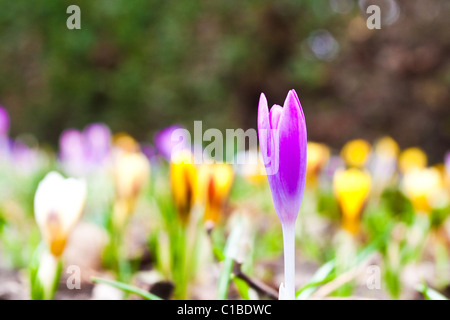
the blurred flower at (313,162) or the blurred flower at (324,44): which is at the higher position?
the blurred flower at (324,44)

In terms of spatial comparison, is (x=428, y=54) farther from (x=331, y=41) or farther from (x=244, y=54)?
(x=244, y=54)

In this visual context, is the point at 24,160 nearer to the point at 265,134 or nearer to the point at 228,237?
the point at 228,237

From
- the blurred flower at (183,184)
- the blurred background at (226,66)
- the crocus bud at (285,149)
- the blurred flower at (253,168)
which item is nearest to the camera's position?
the crocus bud at (285,149)

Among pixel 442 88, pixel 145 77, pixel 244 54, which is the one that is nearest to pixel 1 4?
pixel 145 77

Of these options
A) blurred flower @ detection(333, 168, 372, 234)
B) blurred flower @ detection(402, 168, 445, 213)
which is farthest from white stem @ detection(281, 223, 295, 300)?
blurred flower @ detection(402, 168, 445, 213)

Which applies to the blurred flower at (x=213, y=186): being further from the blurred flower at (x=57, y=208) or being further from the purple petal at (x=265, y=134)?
the purple petal at (x=265, y=134)

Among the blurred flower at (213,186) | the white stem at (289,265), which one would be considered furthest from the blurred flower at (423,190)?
the white stem at (289,265)

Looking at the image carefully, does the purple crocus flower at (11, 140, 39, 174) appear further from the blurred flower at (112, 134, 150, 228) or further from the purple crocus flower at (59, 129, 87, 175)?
the blurred flower at (112, 134, 150, 228)

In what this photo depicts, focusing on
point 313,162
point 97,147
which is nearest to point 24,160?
point 97,147
